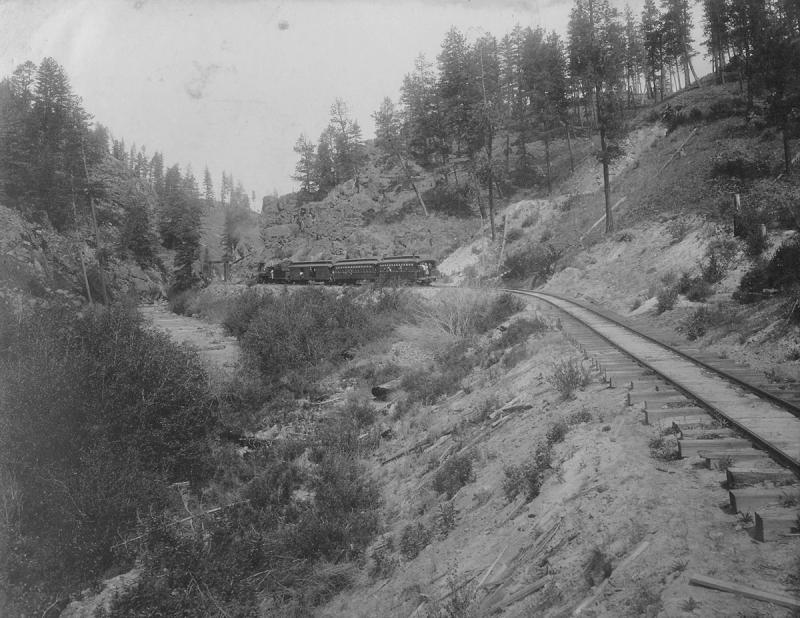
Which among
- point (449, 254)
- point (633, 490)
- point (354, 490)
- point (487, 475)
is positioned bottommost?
point (354, 490)

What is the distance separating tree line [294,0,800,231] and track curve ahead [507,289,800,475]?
22859 millimetres

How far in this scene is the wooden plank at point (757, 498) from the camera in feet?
16.8

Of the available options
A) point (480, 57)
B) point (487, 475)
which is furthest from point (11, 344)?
point (480, 57)

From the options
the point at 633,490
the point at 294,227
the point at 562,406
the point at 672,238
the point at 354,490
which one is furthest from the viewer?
the point at 294,227

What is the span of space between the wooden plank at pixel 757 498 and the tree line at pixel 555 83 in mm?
29930

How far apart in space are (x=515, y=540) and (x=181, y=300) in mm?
53398

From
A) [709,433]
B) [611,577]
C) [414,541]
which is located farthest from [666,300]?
[611,577]

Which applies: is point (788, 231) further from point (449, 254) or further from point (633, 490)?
point (449, 254)

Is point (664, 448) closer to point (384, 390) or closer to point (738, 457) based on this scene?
point (738, 457)

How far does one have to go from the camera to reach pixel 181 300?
53062 mm

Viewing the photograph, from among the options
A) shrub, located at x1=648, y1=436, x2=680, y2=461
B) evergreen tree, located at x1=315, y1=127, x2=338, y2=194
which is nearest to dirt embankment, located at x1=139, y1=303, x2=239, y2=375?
shrub, located at x1=648, y1=436, x2=680, y2=461

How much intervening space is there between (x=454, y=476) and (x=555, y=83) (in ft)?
178

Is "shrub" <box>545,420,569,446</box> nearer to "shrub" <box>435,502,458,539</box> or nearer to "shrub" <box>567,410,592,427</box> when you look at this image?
"shrub" <box>567,410,592,427</box>

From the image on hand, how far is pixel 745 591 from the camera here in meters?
4.01
